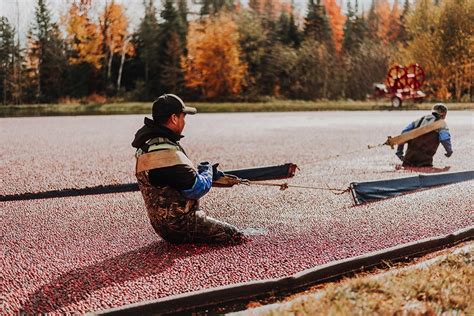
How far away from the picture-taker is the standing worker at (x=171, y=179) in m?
4.39

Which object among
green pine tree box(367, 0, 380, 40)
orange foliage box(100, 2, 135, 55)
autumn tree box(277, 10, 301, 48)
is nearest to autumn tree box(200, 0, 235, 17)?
autumn tree box(277, 10, 301, 48)

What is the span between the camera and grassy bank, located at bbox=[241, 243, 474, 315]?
322 cm

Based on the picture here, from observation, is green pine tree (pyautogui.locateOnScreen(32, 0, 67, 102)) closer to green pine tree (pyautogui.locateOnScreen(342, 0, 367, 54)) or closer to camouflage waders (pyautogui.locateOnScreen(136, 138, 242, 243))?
green pine tree (pyautogui.locateOnScreen(342, 0, 367, 54))

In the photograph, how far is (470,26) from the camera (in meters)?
23.9

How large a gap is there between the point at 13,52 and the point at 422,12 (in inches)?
950

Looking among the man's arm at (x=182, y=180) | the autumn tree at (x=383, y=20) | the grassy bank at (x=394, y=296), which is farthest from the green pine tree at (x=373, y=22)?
the grassy bank at (x=394, y=296)

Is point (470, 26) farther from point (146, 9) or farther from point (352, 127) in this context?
point (146, 9)

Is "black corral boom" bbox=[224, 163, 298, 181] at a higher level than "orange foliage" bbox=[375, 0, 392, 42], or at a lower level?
lower

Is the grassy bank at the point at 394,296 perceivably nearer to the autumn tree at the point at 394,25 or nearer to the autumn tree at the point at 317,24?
the autumn tree at the point at 317,24

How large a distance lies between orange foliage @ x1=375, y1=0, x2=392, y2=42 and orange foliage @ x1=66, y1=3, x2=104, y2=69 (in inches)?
908

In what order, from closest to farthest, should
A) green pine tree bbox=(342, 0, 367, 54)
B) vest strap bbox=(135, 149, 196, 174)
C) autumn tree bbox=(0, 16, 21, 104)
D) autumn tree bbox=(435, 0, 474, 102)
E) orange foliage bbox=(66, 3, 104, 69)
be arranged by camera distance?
vest strap bbox=(135, 149, 196, 174)
autumn tree bbox=(435, 0, 474, 102)
autumn tree bbox=(0, 16, 21, 104)
orange foliage bbox=(66, 3, 104, 69)
green pine tree bbox=(342, 0, 367, 54)

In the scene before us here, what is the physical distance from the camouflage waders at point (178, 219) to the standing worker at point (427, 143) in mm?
5048

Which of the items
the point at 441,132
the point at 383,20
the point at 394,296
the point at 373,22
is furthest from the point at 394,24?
the point at 394,296

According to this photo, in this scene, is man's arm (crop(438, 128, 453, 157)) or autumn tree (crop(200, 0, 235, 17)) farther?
autumn tree (crop(200, 0, 235, 17))
